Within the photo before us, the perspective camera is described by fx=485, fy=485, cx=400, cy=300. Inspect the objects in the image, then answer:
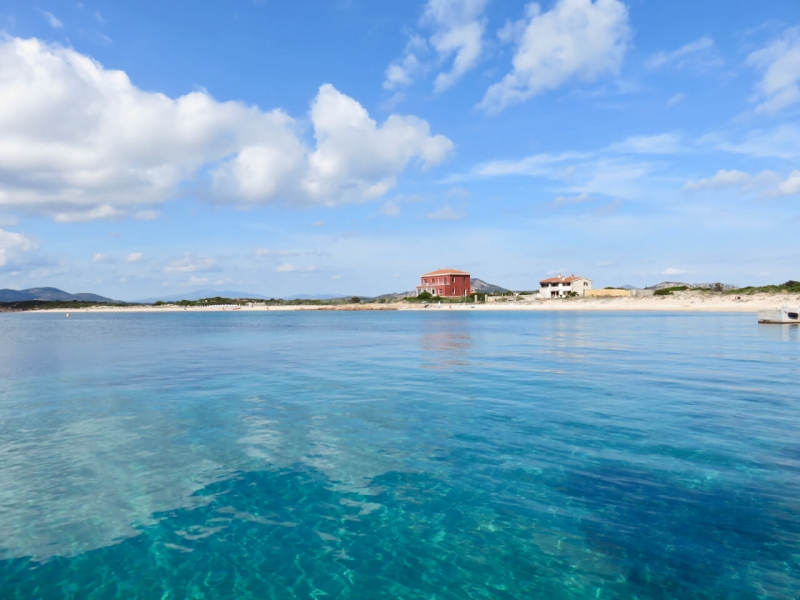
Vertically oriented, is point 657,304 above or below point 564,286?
below

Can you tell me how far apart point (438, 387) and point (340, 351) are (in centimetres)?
1794

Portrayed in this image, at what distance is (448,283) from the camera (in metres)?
A: 177

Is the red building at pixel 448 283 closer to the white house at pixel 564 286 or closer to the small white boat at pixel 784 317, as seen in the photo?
the white house at pixel 564 286

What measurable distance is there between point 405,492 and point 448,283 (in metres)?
168

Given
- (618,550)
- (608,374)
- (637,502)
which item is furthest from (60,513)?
(608,374)

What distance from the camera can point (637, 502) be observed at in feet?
29.8

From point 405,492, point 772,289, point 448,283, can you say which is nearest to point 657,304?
point 772,289

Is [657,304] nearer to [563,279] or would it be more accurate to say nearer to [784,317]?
[563,279]

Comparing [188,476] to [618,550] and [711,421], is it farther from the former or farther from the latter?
[711,421]

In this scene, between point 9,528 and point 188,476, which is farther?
point 188,476

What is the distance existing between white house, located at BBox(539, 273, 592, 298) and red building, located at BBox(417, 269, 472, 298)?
29015mm

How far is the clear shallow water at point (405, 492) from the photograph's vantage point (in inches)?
275

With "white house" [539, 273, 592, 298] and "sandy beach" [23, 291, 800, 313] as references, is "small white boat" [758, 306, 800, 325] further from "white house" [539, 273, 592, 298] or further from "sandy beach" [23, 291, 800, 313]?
Result: "white house" [539, 273, 592, 298]

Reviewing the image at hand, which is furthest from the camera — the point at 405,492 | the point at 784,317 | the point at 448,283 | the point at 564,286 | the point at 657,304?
the point at 448,283
